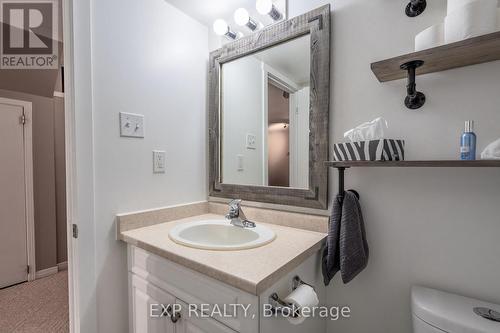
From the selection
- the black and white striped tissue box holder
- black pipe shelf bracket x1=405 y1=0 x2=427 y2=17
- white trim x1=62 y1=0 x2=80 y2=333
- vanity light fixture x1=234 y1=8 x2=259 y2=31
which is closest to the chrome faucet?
the black and white striped tissue box holder

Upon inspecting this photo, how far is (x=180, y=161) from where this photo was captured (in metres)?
1.46

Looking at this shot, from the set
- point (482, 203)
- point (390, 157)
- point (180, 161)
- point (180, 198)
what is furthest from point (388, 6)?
point (180, 198)

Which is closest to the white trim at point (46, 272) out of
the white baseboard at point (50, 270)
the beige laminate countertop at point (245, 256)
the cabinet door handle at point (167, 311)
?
the white baseboard at point (50, 270)

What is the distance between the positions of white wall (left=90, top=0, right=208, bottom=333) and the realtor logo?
0.73 metres

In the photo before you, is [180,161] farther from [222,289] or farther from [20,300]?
[20,300]

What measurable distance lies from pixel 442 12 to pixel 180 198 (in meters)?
1.50

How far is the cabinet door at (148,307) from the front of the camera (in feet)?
3.23

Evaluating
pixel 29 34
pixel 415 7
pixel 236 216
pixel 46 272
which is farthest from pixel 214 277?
pixel 46 272

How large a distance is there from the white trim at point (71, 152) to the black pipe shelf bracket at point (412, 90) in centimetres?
136

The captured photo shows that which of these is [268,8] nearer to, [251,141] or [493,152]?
[251,141]

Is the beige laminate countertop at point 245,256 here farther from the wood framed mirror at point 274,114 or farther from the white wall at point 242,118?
the white wall at point 242,118

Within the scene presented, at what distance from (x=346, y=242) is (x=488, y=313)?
435mm

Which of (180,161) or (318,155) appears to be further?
(180,161)

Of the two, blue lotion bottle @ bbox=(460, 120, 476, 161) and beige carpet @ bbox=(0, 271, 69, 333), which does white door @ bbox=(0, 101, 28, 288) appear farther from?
blue lotion bottle @ bbox=(460, 120, 476, 161)
